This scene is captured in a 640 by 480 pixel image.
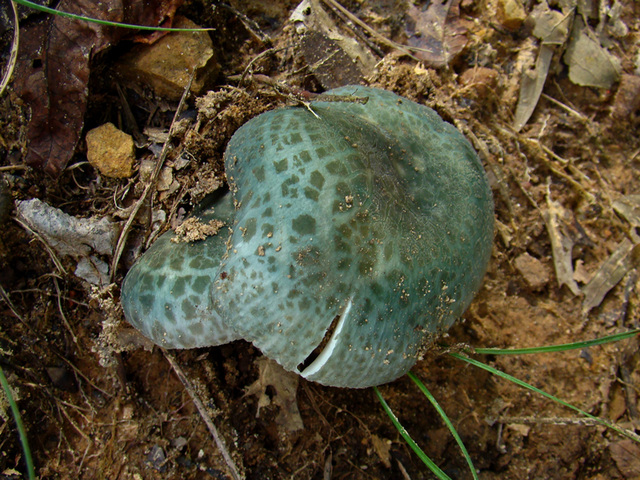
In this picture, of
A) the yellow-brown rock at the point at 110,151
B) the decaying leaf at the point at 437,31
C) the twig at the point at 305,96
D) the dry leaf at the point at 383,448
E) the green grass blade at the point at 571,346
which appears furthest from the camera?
the decaying leaf at the point at 437,31

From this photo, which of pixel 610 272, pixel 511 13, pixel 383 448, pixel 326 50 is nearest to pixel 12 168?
pixel 326 50

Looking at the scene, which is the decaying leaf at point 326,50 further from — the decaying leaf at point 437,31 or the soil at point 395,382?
the decaying leaf at point 437,31

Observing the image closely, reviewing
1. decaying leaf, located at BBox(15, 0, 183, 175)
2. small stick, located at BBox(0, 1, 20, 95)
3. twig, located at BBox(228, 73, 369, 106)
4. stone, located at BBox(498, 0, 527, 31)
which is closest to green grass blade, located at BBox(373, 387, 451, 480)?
twig, located at BBox(228, 73, 369, 106)

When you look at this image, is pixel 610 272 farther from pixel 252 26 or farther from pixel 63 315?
pixel 63 315

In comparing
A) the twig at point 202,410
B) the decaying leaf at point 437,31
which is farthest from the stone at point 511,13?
the twig at point 202,410

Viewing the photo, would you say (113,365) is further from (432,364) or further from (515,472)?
(515,472)
